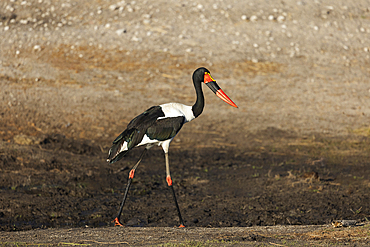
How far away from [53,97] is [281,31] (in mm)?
9110

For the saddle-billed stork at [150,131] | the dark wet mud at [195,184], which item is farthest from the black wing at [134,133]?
the dark wet mud at [195,184]

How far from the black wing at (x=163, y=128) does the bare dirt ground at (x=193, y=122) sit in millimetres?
1255

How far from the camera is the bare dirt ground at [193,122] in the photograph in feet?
24.6

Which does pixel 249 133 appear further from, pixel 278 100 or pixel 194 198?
pixel 194 198

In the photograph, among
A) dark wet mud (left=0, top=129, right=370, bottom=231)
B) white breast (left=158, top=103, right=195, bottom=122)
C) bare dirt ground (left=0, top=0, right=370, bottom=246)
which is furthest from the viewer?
dark wet mud (left=0, top=129, right=370, bottom=231)

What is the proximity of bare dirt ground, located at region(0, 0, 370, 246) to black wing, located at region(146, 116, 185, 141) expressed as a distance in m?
1.26

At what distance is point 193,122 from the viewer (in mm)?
13789

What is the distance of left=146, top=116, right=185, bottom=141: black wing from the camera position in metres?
6.72

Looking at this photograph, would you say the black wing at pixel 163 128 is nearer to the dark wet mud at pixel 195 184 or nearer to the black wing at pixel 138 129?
the black wing at pixel 138 129

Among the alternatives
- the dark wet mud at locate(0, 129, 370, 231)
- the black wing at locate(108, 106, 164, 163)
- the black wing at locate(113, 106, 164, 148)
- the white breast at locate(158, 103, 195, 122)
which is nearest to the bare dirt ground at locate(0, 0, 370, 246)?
the dark wet mud at locate(0, 129, 370, 231)

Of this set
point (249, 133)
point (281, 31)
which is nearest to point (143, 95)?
point (249, 133)

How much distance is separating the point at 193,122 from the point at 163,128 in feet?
23.2

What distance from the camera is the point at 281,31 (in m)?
18.7

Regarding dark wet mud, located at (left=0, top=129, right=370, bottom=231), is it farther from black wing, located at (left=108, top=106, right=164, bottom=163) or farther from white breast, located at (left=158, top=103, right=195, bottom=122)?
white breast, located at (left=158, top=103, right=195, bottom=122)
